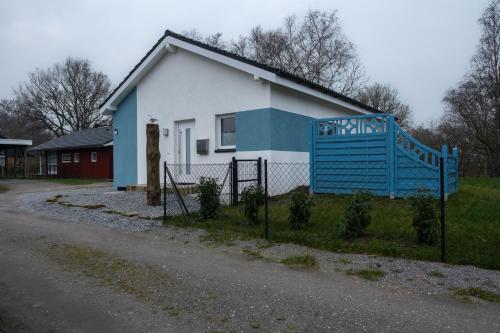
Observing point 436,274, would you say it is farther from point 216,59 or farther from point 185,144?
point 185,144

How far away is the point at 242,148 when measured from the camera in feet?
35.3

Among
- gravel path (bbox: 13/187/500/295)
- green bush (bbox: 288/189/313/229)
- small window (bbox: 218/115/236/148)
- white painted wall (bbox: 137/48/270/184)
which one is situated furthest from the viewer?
small window (bbox: 218/115/236/148)

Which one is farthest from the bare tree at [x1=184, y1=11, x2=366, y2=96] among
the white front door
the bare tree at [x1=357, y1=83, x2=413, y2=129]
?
the white front door

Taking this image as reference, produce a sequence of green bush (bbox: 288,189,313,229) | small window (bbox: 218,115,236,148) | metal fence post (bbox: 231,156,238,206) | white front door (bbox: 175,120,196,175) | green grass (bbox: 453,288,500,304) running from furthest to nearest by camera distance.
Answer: white front door (bbox: 175,120,196,175), small window (bbox: 218,115,236,148), metal fence post (bbox: 231,156,238,206), green bush (bbox: 288,189,313,229), green grass (bbox: 453,288,500,304)

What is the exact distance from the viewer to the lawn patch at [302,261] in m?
4.93

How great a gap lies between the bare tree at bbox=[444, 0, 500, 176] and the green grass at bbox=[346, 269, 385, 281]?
81.2 ft

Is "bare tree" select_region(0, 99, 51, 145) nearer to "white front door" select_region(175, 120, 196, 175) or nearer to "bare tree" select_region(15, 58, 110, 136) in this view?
"bare tree" select_region(15, 58, 110, 136)

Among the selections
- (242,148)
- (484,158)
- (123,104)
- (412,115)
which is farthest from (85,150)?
(484,158)

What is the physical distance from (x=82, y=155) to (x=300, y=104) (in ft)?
75.9

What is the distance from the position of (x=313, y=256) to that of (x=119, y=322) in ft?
9.37

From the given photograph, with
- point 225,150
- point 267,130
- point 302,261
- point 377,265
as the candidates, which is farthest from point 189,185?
point 377,265

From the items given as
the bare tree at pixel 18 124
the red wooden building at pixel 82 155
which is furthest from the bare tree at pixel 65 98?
the red wooden building at pixel 82 155

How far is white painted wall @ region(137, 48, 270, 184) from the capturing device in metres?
10.8

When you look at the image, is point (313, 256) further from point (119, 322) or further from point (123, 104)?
point (123, 104)
